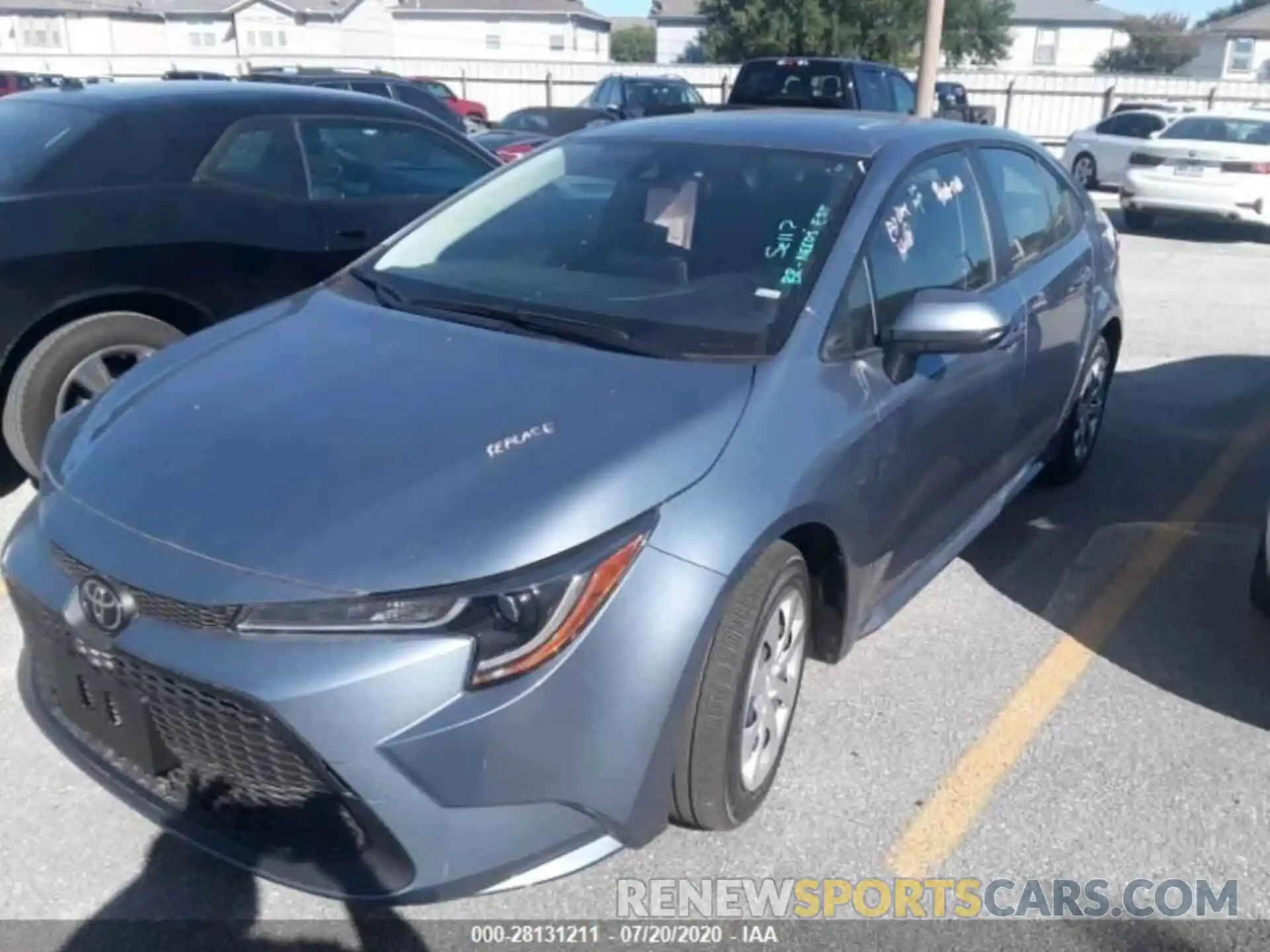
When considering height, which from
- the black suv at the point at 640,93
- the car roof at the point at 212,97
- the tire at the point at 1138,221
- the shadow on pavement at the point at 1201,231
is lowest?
the shadow on pavement at the point at 1201,231

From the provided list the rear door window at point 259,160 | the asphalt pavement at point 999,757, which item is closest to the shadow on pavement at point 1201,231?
the asphalt pavement at point 999,757

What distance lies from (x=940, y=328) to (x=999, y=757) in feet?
3.99

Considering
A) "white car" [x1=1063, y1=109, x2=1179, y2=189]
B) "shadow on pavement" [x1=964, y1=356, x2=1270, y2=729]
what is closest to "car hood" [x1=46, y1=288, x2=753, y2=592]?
"shadow on pavement" [x1=964, y1=356, x2=1270, y2=729]

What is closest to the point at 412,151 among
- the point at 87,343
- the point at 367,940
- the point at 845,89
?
the point at 87,343

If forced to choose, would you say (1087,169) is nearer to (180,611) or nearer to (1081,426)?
(1081,426)

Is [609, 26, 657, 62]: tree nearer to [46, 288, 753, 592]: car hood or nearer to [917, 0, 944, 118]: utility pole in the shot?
[917, 0, 944, 118]: utility pole

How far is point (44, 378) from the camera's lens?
4.50 meters

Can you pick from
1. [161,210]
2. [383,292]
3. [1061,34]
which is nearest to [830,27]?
[1061,34]

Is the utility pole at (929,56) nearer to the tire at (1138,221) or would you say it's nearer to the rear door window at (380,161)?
the tire at (1138,221)

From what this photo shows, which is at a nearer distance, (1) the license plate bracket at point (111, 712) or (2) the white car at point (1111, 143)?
(1) the license plate bracket at point (111, 712)

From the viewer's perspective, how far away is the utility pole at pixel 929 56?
14.8m

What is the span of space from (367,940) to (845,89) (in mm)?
12960

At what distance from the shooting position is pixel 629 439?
256 centimetres

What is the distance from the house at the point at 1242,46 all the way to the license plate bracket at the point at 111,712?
Result: 66695 mm
